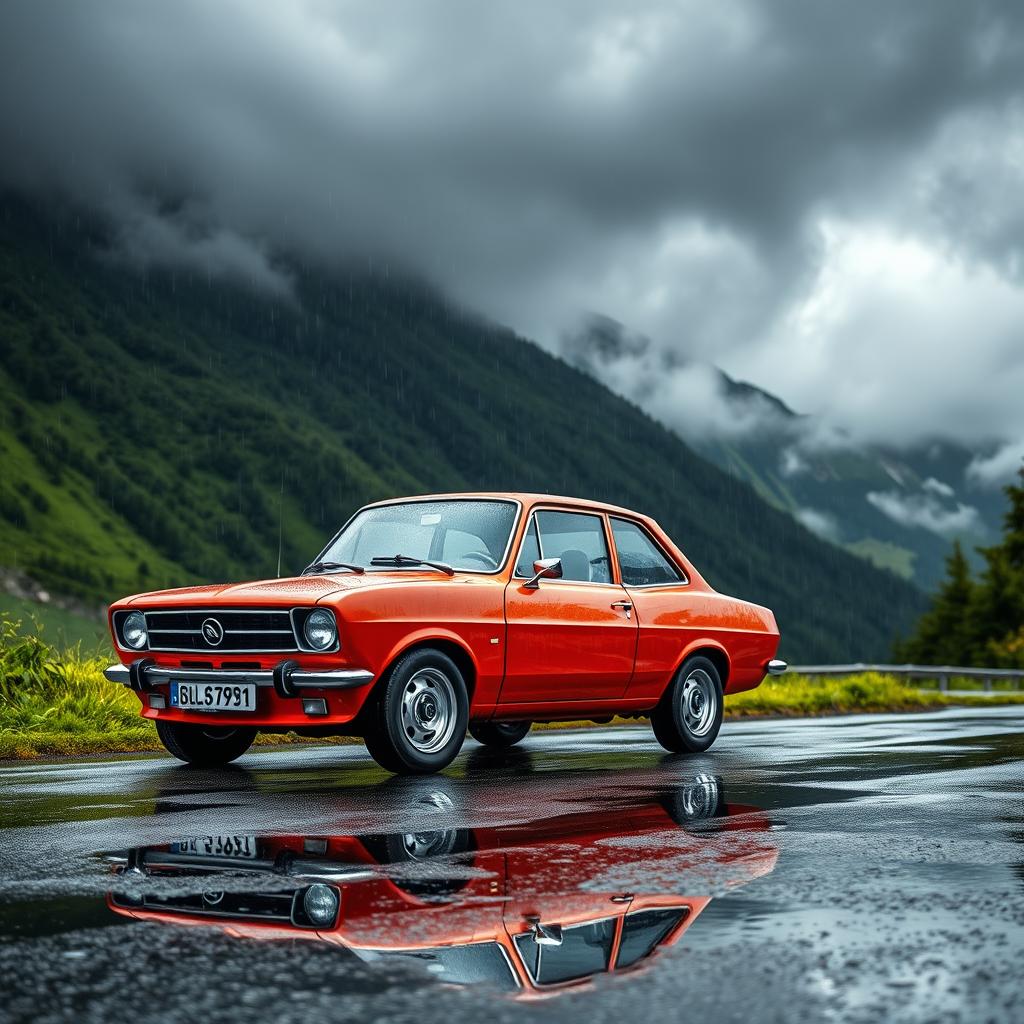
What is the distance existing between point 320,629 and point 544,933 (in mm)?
4579

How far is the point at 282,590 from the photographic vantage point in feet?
28.3

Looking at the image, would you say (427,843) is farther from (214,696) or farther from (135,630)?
(135,630)

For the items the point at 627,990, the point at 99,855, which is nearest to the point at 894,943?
the point at 627,990

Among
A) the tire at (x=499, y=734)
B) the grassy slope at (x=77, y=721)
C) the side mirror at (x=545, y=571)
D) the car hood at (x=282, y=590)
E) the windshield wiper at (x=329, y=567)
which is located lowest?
the tire at (x=499, y=734)

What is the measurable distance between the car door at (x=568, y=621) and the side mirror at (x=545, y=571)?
0.04 meters

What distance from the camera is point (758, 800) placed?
23.7 feet

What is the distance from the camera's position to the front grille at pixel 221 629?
27.8ft

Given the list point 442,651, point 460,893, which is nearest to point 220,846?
point 460,893

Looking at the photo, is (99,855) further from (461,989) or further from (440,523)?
(440,523)

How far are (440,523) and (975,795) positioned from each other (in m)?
3.90

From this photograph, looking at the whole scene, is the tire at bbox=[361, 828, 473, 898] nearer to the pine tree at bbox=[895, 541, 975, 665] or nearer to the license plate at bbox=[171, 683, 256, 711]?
the license plate at bbox=[171, 683, 256, 711]

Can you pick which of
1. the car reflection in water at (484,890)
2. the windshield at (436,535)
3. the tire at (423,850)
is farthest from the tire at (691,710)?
the tire at (423,850)

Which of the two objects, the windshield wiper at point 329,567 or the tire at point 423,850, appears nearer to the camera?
the tire at point 423,850

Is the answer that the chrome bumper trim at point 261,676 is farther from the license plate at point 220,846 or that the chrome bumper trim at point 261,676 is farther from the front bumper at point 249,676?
the license plate at point 220,846
